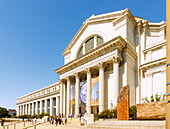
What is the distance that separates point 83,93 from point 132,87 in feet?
29.8

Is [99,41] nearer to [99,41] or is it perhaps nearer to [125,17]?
[99,41]

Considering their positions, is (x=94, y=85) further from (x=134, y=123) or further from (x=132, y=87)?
(x=134, y=123)

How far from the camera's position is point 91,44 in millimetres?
36375

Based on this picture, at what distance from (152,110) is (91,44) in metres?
23.4

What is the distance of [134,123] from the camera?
14492 millimetres

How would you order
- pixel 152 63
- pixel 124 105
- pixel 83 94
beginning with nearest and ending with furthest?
pixel 124 105, pixel 152 63, pixel 83 94

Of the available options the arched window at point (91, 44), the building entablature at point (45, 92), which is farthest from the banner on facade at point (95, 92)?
the building entablature at point (45, 92)

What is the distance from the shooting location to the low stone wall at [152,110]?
14.3 meters

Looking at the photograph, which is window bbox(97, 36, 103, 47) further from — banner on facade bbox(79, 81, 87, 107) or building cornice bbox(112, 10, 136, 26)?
banner on facade bbox(79, 81, 87, 107)

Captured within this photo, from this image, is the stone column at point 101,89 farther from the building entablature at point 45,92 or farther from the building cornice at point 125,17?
the building entablature at point 45,92

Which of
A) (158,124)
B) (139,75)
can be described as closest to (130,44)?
(139,75)

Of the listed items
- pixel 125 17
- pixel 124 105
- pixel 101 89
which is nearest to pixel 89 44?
pixel 125 17

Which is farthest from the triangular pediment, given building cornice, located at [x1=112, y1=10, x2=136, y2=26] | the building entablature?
the building entablature

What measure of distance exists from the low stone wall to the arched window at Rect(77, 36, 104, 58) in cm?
2033
